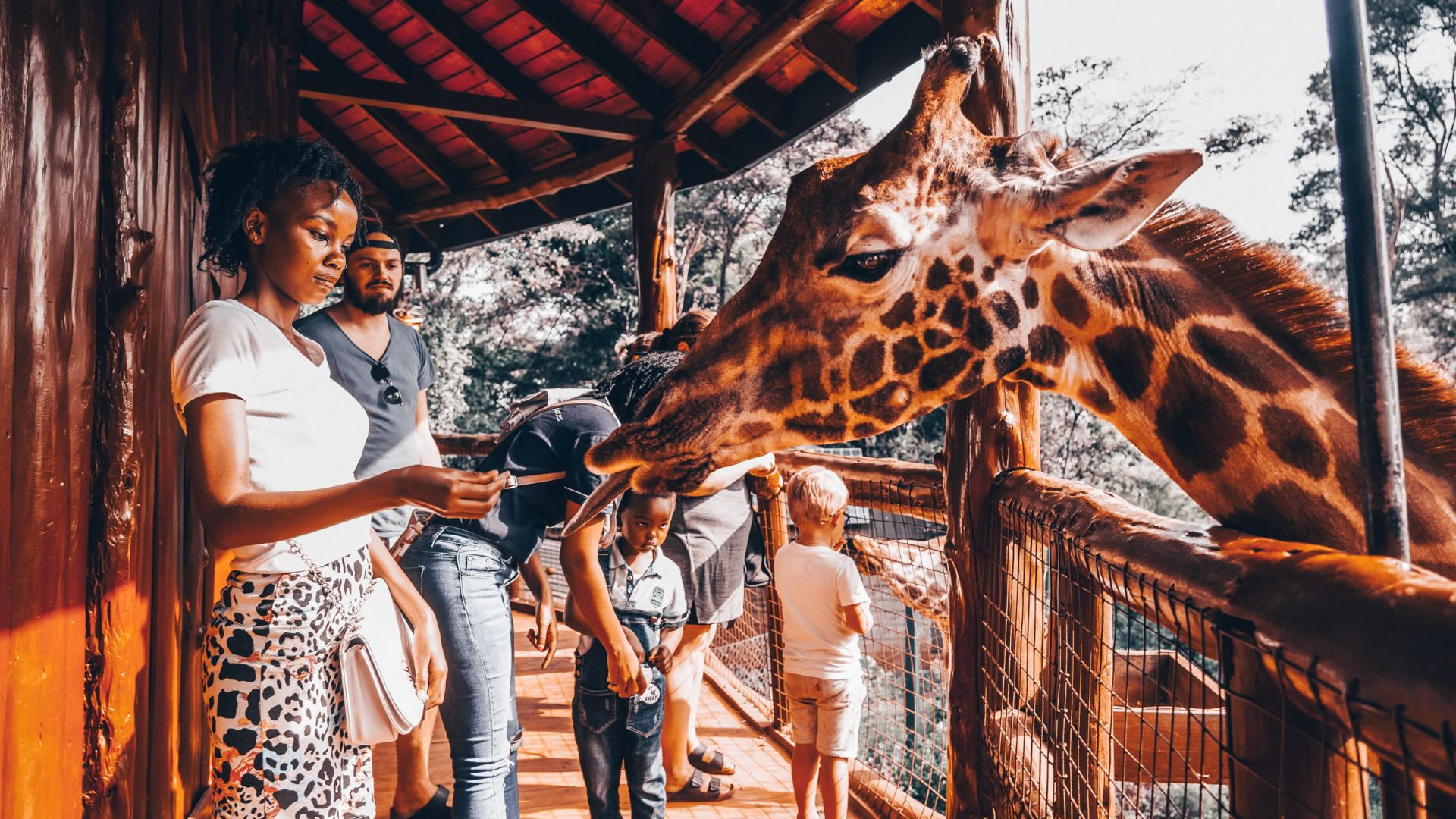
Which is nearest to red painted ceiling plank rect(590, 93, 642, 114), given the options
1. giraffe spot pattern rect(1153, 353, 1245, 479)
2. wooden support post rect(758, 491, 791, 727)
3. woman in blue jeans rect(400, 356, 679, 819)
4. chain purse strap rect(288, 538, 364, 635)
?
wooden support post rect(758, 491, 791, 727)

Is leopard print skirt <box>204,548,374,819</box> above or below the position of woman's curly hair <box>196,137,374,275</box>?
below

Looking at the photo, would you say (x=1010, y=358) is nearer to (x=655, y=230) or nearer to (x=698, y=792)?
(x=698, y=792)

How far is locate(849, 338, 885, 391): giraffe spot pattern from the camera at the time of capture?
1.72m

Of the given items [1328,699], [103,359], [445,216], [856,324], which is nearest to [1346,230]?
[1328,699]

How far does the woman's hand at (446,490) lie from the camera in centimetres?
141

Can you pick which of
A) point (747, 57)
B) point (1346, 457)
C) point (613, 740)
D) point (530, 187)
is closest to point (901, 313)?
point (1346, 457)

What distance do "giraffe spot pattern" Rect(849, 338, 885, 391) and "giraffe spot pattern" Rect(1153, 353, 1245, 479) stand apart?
487 mm

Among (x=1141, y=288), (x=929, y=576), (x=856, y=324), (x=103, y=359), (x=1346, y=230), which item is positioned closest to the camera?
(x=1346, y=230)

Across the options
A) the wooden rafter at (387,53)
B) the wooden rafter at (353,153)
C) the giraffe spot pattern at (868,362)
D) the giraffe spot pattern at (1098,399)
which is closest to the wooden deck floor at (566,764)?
the giraffe spot pattern at (868,362)

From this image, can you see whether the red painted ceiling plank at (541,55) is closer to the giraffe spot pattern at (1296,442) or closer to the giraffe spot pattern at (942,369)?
the giraffe spot pattern at (942,369)

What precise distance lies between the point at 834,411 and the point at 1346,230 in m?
0.95

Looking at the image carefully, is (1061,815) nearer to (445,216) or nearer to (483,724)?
(483,724)

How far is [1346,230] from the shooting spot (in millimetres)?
913

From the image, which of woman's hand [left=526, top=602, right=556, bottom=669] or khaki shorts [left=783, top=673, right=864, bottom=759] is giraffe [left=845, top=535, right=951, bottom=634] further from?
woman's hand [left=526, top=602, right=556, bottom=669]
